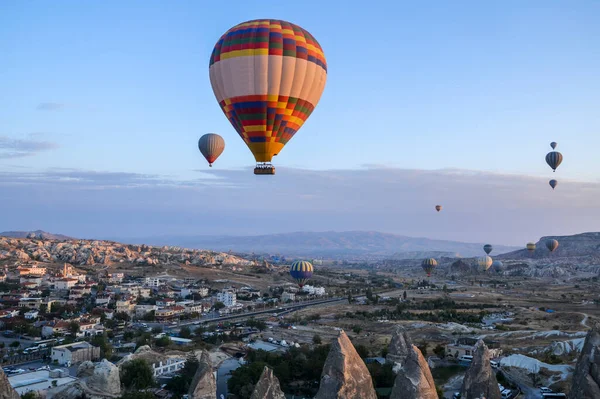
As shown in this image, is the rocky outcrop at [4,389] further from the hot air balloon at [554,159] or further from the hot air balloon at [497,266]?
the hot air balloon at [497,266]

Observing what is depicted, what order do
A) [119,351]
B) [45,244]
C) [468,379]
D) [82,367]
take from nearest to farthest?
[468,379] → [82,367] → [119,351] → [45,244]

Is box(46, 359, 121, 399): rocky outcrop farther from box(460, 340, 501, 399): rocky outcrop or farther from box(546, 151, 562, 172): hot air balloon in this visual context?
box(546, 151, 562, 172): hot air balloon

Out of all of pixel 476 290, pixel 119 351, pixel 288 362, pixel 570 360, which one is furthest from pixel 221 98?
pixel 476 290

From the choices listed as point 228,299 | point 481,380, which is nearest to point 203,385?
point 481,380

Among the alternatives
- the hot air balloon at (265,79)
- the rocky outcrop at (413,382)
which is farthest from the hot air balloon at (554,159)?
the rocky outcrop at (413,382)

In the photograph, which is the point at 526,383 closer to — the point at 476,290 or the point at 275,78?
the point at 275,78
